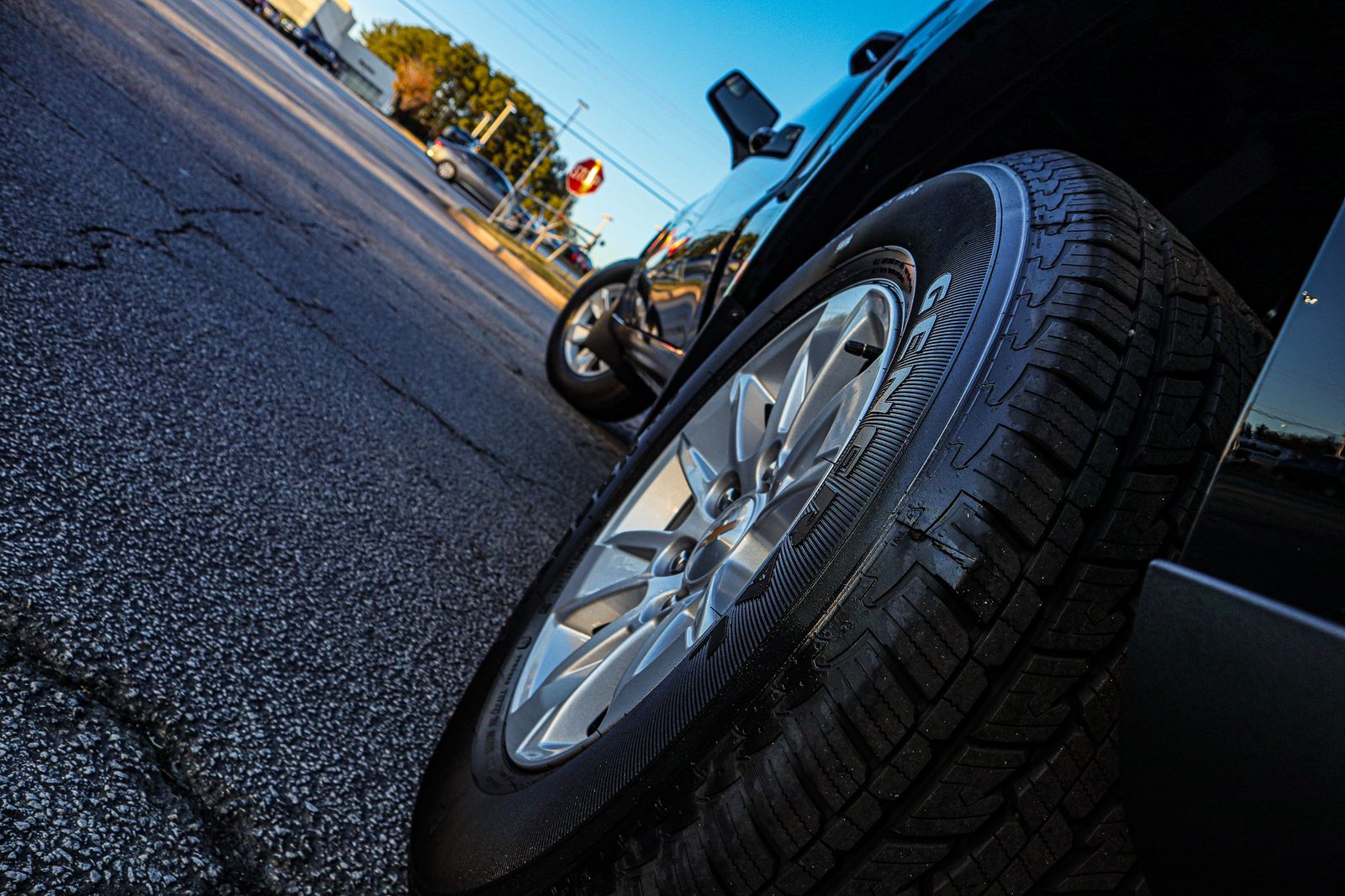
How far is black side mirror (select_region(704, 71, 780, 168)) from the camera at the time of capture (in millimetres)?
3848

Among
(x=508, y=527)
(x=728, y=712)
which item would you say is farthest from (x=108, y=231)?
(x=728, y=712)

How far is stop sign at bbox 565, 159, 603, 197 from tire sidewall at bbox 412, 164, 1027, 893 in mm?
18137

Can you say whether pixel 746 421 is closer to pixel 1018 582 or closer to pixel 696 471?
pixel 696 471

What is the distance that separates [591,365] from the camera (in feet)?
15.4

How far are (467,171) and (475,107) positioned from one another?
34549 mm

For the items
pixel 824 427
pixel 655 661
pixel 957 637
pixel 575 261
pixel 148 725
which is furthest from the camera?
pixel 575 261

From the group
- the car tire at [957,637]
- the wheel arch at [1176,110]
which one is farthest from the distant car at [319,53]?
the car tire at [957,637]

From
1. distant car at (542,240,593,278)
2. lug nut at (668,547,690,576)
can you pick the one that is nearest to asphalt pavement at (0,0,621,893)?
lug nut at (668,547,690,576)

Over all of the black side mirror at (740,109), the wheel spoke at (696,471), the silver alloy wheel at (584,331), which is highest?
the black side mirror at (740,109)

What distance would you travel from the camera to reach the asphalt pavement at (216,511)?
1138 millimetres

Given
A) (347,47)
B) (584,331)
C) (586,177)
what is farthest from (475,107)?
(584,331)

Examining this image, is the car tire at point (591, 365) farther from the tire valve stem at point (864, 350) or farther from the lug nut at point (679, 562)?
the tire valve stem at point (864, 350)

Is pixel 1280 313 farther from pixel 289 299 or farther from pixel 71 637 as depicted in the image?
pixel 289 299

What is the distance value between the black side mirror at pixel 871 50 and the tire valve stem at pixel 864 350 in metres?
2.01
